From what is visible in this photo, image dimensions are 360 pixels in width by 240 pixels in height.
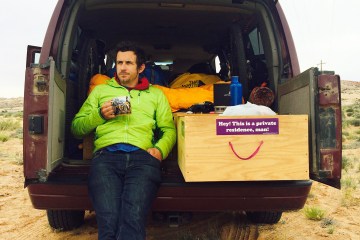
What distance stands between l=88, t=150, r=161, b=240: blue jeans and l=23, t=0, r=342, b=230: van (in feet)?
0.31

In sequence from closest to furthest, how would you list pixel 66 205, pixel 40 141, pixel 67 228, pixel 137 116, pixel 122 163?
1. pixel 40 141
2. pixel 66 205
3. pixel 122 163
4. pixel 137 116
5. pixel 67 228

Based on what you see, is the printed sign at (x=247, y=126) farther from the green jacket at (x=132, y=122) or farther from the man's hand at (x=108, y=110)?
the man's hand at (x=108, y=110)

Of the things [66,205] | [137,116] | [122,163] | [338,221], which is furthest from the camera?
[338,221]

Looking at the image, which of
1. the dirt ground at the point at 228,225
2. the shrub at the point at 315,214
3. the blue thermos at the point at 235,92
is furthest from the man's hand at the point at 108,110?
the shrub at the point at 315,214

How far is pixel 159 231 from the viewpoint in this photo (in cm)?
369

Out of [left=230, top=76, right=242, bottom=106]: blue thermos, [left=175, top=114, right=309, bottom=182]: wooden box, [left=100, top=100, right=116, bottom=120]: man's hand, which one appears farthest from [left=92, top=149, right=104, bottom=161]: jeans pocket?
[left=230, top=76, right=242, bottom=106]: blue thermos

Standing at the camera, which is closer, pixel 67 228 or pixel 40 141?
pixel 40 141

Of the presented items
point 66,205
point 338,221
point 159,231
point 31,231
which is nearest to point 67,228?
point 31,231

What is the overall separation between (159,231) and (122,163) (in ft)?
3.90

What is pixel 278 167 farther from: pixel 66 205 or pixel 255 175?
pixel 66 205

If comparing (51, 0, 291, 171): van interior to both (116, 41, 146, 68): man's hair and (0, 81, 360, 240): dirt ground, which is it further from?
(0, 81, 360, 240): dirt ground

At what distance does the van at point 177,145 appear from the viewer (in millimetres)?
2416

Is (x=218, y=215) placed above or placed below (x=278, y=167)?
below

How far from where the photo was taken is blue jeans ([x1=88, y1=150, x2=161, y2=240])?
7.95ft
